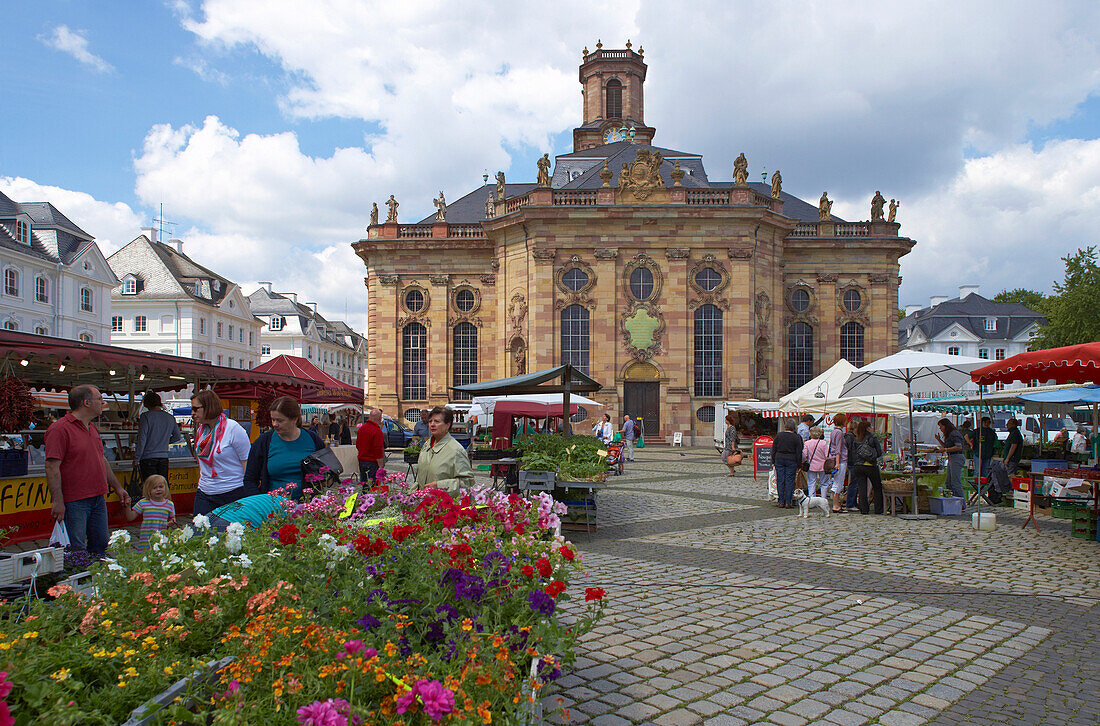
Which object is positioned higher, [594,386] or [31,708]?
[594,386]

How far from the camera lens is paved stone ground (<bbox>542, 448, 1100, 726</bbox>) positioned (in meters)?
4.42

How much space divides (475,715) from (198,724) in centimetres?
95

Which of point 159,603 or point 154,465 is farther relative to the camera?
point 154,465

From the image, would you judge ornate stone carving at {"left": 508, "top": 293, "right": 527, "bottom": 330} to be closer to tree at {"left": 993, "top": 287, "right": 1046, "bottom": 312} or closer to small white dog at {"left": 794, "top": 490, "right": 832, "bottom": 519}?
small white dog at {"left": 794, "top": 490, "right": 832, "bottom": 519}

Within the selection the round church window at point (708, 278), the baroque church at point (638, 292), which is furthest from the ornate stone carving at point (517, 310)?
the round church window at point (708, 278)

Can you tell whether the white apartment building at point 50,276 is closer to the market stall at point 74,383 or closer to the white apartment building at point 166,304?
the white apartment building at point 166,304

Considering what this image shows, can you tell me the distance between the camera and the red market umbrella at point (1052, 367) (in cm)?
943

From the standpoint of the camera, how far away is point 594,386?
14.5 meters

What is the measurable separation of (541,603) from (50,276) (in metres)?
48.0

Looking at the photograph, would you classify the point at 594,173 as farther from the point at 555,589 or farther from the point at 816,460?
the point at 555,589

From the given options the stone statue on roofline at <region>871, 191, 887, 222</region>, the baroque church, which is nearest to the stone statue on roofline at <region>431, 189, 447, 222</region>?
the baroque church

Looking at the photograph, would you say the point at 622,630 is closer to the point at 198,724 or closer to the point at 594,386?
the point at 198,724

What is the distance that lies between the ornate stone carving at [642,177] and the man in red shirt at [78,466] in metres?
32.1

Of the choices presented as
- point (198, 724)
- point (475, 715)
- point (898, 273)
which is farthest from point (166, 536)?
point (898, 273)
